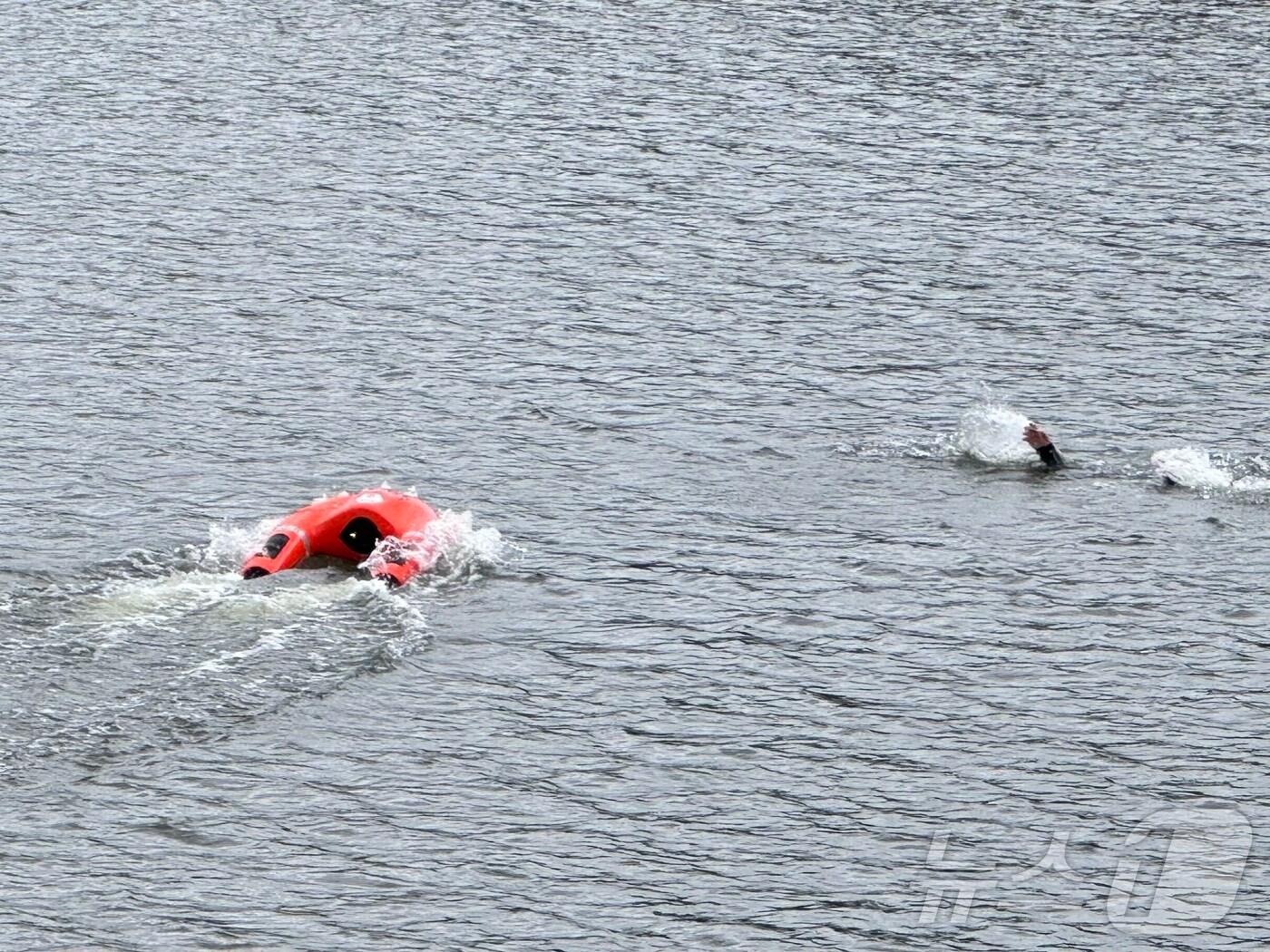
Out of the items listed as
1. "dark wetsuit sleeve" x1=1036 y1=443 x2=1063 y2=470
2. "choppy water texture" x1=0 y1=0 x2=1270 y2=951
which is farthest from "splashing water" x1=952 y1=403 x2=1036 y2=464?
"dark wetsuit sleeve" x1=1036 y1=443 x2=1063 y2=470

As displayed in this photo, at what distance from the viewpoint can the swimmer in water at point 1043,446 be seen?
2638 cm

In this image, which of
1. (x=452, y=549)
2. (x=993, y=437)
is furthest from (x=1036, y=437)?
(x=452, y=549)

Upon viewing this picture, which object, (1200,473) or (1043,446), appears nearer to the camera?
(1200,473)

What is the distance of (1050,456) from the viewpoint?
2669cm

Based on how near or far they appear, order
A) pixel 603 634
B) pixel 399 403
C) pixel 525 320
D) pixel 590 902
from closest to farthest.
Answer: pixel 590 902
pixel 603 634
pixel 399 403
pixel 525 320

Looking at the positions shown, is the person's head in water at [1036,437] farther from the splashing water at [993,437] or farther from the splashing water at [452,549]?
the splashing water at [452,549]

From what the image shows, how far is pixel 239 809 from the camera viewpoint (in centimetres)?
1836

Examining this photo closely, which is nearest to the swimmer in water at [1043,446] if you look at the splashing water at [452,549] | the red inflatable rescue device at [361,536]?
the splashing water at [452,549]

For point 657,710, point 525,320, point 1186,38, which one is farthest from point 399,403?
point 1186,38

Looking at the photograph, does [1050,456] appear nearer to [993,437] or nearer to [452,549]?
[993,437]

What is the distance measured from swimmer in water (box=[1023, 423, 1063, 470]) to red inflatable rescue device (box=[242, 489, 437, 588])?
7.85 meters

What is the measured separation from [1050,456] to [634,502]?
543 cm

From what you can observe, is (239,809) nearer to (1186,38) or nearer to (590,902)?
(590,902)

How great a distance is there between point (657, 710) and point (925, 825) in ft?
10.5
